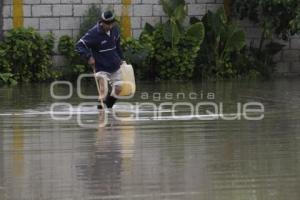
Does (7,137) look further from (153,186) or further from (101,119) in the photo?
(153,186)

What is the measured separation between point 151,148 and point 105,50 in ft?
11.9

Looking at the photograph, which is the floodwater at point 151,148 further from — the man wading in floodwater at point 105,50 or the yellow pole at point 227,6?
the yellow pole at point 227,6

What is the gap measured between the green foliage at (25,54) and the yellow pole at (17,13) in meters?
0.35

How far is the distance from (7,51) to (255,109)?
616 centimetres

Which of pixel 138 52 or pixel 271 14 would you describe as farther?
pixel 271 14

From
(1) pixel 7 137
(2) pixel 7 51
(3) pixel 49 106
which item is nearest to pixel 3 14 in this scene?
(2) pixel 7 51

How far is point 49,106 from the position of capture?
1347 cm

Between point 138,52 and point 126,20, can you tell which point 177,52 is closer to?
point 138,52

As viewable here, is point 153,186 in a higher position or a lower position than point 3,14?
lower

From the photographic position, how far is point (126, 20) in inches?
721

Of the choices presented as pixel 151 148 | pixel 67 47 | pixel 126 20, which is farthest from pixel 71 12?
pixel 151 148

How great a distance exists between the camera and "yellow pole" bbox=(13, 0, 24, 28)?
17.6m

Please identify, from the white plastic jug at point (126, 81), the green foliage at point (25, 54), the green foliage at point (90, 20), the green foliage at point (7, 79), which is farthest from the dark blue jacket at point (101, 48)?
the green foliage at point (90, 20)

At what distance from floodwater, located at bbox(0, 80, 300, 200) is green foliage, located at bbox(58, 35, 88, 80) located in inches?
93.4
